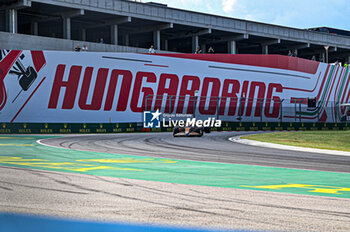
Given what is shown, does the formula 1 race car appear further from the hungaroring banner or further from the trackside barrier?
the hungaroring banner

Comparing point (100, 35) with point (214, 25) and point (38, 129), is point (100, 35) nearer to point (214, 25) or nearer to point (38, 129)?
point (214, 25)

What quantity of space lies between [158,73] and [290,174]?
25128 millimetres

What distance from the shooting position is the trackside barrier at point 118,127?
27781mm

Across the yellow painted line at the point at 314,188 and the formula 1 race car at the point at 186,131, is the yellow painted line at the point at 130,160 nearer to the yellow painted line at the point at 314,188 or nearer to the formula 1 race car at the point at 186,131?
the yellow painted line at the point at 314,188

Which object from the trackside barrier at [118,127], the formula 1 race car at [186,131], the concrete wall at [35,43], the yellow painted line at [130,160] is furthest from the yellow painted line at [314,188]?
the concrete wall at [35,43]

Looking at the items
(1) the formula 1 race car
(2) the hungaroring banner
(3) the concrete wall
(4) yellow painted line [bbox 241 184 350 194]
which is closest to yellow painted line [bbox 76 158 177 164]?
(4) yellow painted line [bbox 241 184 350 194]

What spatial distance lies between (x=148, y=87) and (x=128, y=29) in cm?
1257

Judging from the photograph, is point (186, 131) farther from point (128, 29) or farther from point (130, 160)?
point (128, 29)

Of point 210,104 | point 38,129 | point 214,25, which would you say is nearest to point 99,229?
point 38,129

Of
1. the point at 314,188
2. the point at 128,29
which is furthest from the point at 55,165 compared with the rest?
Answer: the point at 128,29

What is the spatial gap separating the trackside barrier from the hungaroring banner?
67cm

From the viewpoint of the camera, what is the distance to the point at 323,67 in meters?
44.9

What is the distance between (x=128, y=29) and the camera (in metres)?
45.2

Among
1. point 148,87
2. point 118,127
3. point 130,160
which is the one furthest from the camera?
point 148,87
